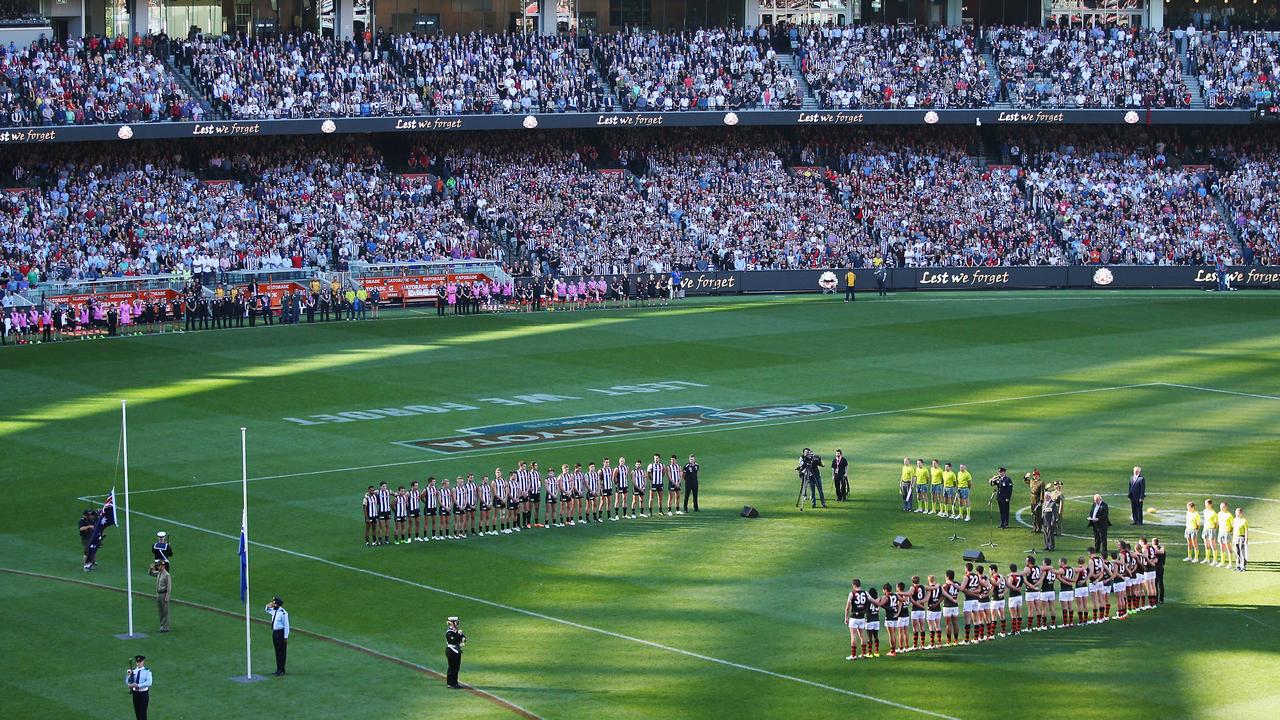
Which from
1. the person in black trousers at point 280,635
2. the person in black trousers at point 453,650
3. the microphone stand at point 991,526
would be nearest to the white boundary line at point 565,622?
the person in black trousers at point 453,650

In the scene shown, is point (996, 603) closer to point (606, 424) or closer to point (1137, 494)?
point (1137, 494)

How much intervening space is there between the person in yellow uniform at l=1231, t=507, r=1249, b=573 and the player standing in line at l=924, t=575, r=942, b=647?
26.3 feet

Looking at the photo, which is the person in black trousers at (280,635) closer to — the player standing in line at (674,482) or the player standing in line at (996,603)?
the player standing in line at (996,603)

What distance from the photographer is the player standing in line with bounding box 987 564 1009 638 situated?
3150 cm

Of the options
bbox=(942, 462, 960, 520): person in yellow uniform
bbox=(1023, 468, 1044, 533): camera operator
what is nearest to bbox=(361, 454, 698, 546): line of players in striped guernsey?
bbox=(942, 462, 960, 520): person in yellow uniform

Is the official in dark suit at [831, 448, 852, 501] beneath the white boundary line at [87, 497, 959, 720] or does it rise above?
above

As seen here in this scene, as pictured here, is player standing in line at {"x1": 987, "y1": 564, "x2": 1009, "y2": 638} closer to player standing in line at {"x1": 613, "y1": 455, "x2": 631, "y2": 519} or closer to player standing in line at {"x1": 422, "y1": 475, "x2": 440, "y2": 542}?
player standing in line at {"x1": 613, "y1": 455, "x2": 631, "y2": 519}

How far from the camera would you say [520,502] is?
4028 centimetres

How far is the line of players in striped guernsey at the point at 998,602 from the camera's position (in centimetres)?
3053

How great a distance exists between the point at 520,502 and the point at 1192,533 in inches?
556

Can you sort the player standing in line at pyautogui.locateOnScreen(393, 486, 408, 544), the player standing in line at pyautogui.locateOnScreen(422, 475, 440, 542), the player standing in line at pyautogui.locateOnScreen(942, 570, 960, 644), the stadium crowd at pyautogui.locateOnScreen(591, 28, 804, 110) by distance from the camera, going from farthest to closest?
1. the stadium crowd at pyautogui.locateOnScreen(591, 28, 804, 110)
2. the player standing in line at pyautogui.locateOnScreen(422, 475, 440, 542)
3. the player standing in line at pyautogui.locateOnScreen(393, 486, 408, 544)
4. the player standing in line at pyautogui.locateOnScreen(942, 570, 960, 644)

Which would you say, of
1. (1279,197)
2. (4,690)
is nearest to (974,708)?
(4,690)

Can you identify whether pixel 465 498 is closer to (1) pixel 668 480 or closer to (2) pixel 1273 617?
(1) pixel 668 480

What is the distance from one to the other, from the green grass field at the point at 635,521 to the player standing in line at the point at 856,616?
16.4 inches
